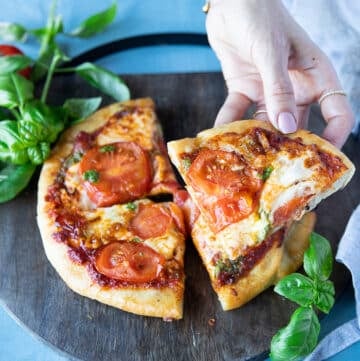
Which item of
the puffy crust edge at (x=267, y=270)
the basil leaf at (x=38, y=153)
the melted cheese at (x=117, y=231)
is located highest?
the basil leaf at (x=38, y=153)

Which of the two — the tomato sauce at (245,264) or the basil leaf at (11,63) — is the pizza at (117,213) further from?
the basil leaf at (11,63)

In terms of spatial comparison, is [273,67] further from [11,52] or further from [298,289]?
[11,52]

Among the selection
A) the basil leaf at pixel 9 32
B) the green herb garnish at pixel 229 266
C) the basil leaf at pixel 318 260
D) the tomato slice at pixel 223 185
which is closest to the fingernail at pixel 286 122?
the tomato slice at pixel 223 185

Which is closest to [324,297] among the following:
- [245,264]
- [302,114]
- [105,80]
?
[245,264]

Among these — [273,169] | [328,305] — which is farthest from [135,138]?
[328,305]

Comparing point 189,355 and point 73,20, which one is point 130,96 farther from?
point 189,355
